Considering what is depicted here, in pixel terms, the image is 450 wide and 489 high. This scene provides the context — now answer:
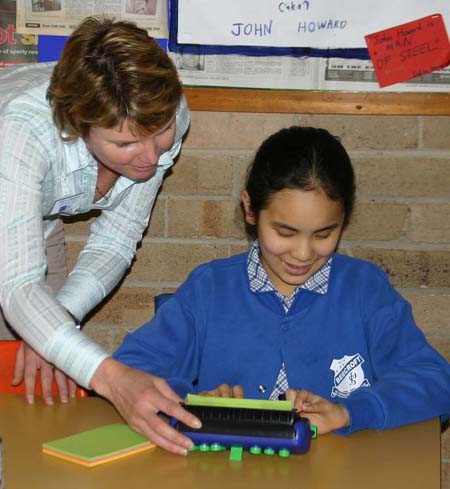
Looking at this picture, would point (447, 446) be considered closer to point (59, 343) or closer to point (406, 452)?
point (406, 452)

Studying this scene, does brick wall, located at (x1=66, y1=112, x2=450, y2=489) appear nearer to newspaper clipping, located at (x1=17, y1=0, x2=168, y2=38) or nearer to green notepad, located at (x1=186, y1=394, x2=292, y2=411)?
newspaper clipping, located at (x1=17, y1=0, x2=168, y2=38)

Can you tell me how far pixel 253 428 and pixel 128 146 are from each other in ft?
1.86

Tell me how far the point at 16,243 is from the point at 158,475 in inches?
20.9

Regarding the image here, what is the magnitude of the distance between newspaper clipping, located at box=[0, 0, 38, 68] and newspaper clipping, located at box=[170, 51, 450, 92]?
36 cm

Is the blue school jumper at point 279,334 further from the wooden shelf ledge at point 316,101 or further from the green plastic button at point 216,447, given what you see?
the wooden shelf ledge at point 316,101

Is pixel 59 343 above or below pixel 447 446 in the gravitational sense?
above

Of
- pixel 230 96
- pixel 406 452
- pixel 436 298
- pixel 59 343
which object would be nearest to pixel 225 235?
pixel 230 96

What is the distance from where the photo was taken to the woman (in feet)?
4.67

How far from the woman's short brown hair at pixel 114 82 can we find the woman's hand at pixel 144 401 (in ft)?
1.39

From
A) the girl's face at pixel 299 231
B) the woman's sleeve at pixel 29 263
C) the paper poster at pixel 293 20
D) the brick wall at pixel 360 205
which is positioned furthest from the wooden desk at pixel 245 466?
the paper poster at pixel 293 20

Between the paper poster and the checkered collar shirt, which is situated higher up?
the paper poster

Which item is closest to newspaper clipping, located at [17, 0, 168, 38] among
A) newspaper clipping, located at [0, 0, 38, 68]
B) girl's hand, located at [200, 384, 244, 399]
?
newspaper clipping, located at [0, 0, 38, 68]

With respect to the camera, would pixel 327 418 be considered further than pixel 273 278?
No

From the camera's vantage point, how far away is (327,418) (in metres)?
1.38
